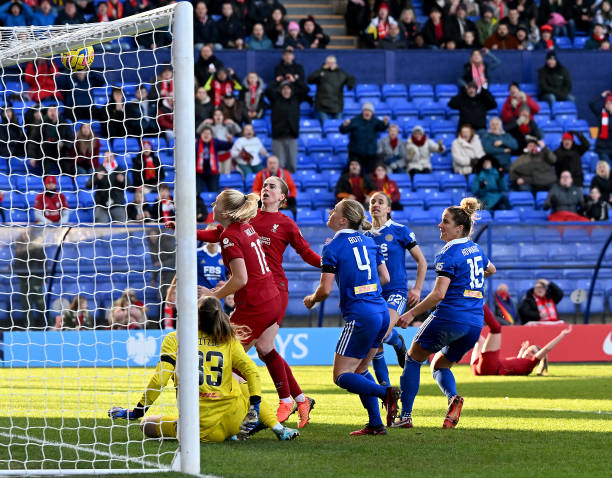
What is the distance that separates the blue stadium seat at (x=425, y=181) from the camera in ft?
65.3

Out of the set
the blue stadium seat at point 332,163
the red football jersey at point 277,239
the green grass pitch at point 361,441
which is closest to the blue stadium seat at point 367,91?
the blue stadium seat at point 332,163

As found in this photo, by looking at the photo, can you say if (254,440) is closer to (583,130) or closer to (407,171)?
(407,171)

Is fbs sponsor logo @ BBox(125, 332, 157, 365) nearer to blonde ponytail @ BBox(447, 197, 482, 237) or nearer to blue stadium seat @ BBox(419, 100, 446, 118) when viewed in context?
blonde ponytail @ BBox(447, 197, 482, 237)

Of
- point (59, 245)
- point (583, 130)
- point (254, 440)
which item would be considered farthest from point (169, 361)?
point (583, 130)

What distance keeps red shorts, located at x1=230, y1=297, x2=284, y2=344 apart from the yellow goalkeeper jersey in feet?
2.80

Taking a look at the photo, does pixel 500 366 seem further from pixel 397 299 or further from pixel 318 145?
pixel 318 145

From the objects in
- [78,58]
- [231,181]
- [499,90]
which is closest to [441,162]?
[499,90]

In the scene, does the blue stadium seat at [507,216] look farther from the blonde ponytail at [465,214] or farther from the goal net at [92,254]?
the blonde ponytail at [465,214]

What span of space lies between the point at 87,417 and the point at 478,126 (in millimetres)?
13515

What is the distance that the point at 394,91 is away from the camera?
21.6 m

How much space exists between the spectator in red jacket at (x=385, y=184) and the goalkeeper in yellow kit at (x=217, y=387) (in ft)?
37.1

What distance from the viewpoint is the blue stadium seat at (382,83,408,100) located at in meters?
21.6

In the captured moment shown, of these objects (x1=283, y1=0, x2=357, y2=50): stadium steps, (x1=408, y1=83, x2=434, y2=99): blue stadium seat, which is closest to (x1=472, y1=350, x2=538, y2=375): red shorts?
(x1=408, y1=83, x2=434, y2=99): blue stadium seat

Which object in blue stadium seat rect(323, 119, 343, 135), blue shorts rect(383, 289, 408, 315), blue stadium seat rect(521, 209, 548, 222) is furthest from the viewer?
blue stadium seat rect(323, 119, 343, 135)
